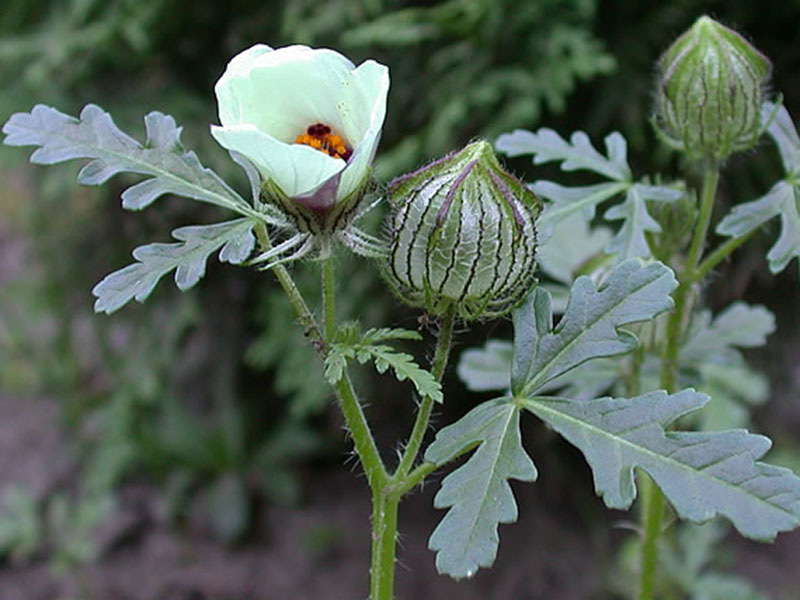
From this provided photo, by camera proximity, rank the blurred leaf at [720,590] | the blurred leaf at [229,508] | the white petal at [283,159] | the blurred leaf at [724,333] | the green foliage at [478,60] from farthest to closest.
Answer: the blurred leaf at [229,508]
the green foliage at [478,60]
the blurred leaf at [720,590]
the blurred leaf at [724,333]
the white petal at [283,159]

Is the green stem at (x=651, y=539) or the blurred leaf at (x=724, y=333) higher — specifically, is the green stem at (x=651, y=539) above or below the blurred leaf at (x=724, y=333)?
below

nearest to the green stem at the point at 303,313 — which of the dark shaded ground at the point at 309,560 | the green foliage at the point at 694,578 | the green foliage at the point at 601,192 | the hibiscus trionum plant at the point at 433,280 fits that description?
the hibiscus trionum plant at the point at 433,280

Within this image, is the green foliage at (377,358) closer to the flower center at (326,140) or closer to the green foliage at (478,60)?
the flower center at (326,140)

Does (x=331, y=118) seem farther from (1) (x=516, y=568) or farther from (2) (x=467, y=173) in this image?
(1) (x=516, y=568)

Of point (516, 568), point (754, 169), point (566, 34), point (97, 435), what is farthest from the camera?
point (97, 435)

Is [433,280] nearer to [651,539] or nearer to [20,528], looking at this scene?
[651,539]

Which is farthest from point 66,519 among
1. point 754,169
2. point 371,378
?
point 754,169

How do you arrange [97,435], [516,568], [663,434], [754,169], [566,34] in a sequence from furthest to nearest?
[97,435], [516,568], [754,169], [566,34], [663,434]
